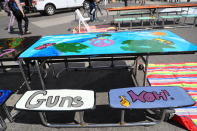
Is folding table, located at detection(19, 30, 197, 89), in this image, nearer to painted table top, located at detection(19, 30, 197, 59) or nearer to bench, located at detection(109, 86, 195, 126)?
painted table top, located at detection(19, 30, 197, 59)

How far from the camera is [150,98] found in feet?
5.98

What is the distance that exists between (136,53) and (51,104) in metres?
1.35

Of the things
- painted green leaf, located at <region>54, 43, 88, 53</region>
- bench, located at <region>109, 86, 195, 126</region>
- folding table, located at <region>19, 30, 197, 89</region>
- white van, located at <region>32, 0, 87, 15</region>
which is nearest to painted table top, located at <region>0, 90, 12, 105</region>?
folding table, located at <region>19, 30, 197, 89</region>

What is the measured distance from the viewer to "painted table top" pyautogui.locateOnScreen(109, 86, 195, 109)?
171 centimetres

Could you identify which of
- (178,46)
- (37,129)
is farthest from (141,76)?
(37,129)

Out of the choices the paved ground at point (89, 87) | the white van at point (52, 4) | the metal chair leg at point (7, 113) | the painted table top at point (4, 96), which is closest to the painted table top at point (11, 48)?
the painted table top at point (4, 96)

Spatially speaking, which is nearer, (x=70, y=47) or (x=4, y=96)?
(x=4, y=96)

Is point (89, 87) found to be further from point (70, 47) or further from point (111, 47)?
point (111, 47)

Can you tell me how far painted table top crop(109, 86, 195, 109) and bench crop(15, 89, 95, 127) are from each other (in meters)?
0.34

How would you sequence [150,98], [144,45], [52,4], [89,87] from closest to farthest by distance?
[150,98] < [144,45] < [89,87] < [52,4]

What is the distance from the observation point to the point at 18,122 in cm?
234

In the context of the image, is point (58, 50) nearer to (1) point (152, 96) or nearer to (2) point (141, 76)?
(1) point (152, 96)

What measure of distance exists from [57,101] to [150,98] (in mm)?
1229

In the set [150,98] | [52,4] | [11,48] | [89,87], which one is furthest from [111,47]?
[52,4]
